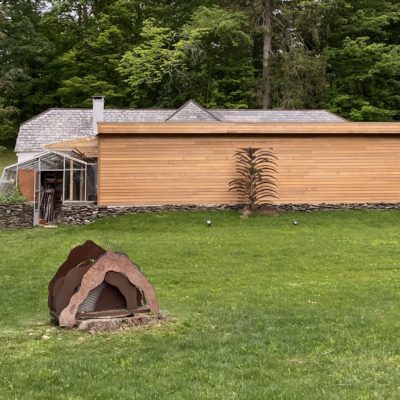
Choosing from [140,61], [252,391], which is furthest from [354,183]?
[140,61]

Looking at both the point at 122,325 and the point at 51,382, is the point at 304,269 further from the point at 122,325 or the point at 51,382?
the point at 51,382

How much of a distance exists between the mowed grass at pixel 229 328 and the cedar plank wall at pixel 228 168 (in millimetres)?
4361

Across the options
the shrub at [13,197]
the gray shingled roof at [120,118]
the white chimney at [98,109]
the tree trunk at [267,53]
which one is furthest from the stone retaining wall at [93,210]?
the tree trunk at [267,53]

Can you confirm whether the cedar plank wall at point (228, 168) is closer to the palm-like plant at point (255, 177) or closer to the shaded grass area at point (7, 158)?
the palm-like plant at point (255, 177)

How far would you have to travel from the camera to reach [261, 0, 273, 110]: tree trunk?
35.1m

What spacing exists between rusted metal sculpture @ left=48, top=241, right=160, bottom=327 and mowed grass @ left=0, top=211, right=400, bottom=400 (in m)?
0.27

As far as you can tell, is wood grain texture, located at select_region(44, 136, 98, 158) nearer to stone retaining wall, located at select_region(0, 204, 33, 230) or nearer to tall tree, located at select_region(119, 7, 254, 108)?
stone retaining wall, located at select_region(0, 204, 33, 230)

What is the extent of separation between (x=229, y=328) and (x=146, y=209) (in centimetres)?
1339

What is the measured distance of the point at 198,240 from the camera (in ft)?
51.6

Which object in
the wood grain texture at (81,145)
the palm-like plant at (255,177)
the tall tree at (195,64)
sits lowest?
the palm-like plant at (255,177)

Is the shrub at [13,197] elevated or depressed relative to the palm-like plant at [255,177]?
depressed

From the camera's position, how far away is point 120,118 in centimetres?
2792

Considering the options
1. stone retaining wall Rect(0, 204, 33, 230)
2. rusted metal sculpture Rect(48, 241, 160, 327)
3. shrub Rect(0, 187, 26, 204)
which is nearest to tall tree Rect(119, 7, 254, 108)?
shrub Rect(0, 187, 26, 204)

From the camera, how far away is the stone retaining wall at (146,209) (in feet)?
64.1
